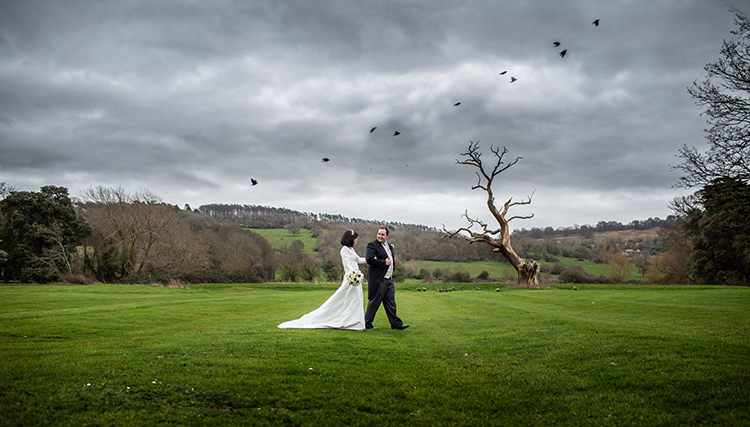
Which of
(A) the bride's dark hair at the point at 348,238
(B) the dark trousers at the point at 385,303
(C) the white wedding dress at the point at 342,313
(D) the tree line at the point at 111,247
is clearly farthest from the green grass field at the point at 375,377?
(D) the tree line at the point at 111,247

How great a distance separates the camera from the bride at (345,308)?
9508 millimetres

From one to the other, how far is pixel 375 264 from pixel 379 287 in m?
0.68

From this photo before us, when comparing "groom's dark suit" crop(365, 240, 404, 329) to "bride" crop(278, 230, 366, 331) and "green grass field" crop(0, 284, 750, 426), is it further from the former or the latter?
"green grass field" crop(0, 284, 750, 426)

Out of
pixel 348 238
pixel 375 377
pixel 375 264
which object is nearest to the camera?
pixel 375 377

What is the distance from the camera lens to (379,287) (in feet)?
32.1

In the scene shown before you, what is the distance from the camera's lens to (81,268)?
Result: 128ft

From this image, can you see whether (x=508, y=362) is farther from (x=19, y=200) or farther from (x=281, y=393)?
(x=19, y=200)

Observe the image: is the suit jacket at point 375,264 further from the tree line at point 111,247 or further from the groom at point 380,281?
the tree line at point 111,247

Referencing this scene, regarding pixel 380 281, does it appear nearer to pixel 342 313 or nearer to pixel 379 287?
pixel 379 287

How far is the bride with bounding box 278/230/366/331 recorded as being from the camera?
9.51 metres

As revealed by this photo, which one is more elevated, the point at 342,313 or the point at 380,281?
the point at 380,281

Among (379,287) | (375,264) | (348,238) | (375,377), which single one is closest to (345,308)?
(379,287)

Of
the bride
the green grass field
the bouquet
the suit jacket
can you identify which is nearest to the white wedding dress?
the bride

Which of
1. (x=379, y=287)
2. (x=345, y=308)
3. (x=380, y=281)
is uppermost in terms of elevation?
(x=380, y=281)
